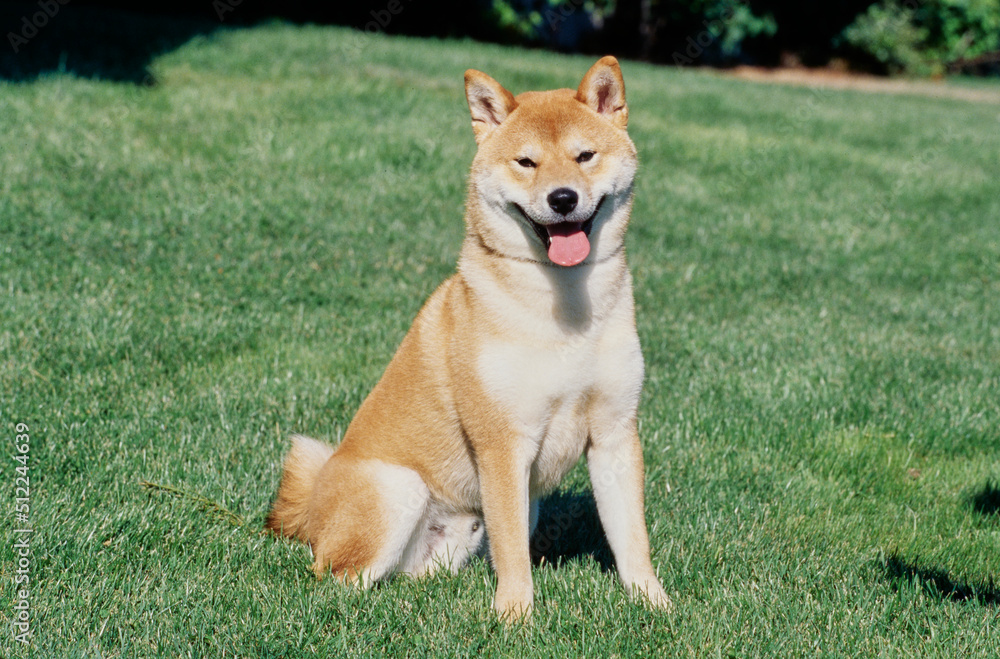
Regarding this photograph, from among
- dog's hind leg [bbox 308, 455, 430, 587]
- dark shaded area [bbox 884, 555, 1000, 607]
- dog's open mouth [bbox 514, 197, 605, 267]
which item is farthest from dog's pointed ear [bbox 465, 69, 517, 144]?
dark shaded area [bbox 884, 555, 1000, 607]

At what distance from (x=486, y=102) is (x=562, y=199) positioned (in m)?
0.56

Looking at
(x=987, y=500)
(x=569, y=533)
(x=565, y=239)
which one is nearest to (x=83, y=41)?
(x=569, y=533)

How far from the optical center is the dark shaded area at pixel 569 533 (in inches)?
133

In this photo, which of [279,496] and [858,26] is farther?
[858,26]

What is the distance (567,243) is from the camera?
2814 millimetres

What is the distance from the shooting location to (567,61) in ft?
50.8

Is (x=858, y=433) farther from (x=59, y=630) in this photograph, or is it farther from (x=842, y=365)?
(x=59, y=630)

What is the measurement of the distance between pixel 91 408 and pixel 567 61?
12800 millimetres

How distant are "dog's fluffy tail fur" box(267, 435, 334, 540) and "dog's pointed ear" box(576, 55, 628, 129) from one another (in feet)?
5.24

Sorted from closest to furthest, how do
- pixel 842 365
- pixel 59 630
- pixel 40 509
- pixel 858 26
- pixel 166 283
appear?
pixel 59 630 → pixel 40 509 → pixel 842 365 → pixel 166 283 → pixel 858 26

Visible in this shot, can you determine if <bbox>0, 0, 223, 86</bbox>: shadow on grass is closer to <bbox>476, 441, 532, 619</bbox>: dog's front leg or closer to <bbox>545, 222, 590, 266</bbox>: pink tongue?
<bbox>545, 222, 590, 266</bbox>: pink tongue

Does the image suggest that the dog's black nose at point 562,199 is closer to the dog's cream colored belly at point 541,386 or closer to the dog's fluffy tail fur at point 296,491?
the dog's cream colored belly at point 541,386

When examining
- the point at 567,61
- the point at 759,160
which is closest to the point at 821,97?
the point at 567,61

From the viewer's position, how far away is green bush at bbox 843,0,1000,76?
22.1 m
